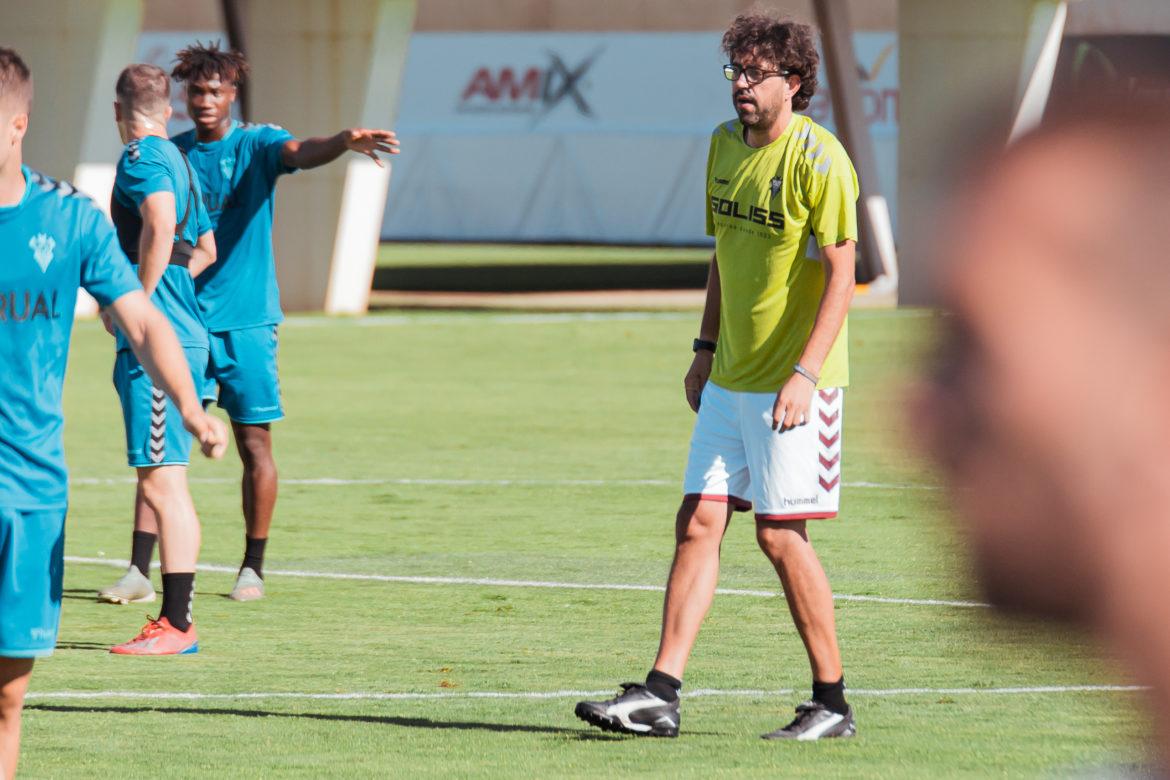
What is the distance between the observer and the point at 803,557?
20.1 ft

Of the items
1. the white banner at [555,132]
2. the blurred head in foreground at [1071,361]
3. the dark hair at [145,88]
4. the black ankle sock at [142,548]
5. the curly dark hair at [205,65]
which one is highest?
the white banner at [555,132]

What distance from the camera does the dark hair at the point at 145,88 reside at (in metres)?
8.05

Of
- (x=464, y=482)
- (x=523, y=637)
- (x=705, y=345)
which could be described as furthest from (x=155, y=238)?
(x=464, y=482)

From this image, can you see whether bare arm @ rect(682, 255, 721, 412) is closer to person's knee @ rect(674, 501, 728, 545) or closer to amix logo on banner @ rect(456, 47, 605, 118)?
person's knee @ rect(674, 501, 728, 545)

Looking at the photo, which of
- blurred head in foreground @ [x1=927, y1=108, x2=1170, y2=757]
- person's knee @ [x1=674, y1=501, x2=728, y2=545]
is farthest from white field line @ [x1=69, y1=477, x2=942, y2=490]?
blurred head in foreground @ [x1=927, y1=108, x2=1170, y2=757]

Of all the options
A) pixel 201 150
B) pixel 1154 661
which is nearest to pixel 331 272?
pixel 201 150

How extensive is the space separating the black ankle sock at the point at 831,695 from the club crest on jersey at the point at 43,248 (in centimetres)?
265

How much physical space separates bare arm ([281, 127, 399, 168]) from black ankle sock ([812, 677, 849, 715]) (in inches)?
116

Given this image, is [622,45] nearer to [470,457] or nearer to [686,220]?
[686,220]

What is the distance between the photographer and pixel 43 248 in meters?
4.63

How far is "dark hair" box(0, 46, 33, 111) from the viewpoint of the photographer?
4391mm

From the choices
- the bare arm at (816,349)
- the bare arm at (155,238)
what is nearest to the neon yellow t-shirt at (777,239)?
the bare arm at (816,349)

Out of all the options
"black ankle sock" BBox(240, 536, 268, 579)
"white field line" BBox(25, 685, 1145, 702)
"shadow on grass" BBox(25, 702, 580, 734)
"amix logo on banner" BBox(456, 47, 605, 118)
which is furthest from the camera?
"amix logo on banner" BBox(456, 47, 605, 118)

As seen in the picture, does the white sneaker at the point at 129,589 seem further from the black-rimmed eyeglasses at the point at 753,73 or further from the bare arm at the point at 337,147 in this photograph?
the black-rimmed eyeglasses at the point at 753,73
